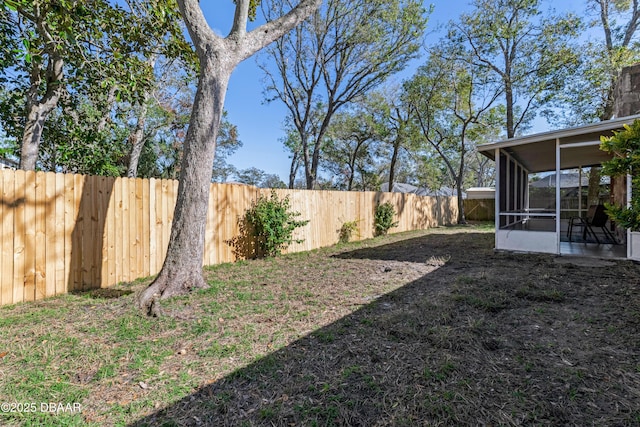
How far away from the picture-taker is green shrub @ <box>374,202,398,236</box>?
10320 mm

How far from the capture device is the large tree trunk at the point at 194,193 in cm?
354

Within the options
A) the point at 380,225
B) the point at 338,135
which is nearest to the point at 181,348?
the point at 380,225

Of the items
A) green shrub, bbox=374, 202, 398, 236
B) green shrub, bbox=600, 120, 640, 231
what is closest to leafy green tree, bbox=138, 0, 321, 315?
green shrub, bbox=600, 120, 640, 231

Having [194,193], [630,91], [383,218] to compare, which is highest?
[630,91]

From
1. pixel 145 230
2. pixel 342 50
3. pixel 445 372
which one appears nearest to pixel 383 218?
pixel 342 50

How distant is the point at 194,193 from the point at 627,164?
172 inches

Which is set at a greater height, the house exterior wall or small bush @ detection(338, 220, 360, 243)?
the house exterior wall

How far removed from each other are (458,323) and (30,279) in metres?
4.80

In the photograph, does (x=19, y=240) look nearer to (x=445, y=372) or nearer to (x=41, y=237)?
(x=41, y=237)

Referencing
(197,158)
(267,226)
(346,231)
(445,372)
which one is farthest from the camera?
(346,231)

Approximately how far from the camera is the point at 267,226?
6.11 meters

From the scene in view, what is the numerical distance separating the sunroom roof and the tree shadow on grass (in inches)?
134

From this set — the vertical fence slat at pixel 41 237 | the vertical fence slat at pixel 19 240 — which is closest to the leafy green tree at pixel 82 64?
the vertical fence slat at pixel 41 237

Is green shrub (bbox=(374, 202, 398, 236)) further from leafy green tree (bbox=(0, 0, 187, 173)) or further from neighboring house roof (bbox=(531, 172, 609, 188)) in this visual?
neighboring house roof (bbox=(531, 172, 609, 188))
